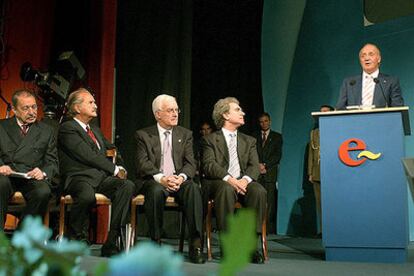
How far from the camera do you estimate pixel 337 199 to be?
340cm

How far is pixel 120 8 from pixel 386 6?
8.55 feet

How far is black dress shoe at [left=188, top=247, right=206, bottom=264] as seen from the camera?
3246 millimetres

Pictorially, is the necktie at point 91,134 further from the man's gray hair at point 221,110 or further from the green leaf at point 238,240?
the green leaf at point 238,240

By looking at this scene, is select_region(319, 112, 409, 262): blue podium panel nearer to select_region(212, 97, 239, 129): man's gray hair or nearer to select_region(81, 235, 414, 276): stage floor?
select_region(81, 235, 414, 276): stage floor

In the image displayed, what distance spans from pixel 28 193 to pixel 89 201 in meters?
0.36

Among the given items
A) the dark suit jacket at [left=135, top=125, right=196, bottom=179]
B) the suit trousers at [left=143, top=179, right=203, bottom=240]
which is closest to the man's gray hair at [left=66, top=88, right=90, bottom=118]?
the dark suit jacket at [left=135, top=125, right=196, bottom=179]

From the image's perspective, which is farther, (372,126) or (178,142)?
(178,142)

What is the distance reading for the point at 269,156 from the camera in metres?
6.14

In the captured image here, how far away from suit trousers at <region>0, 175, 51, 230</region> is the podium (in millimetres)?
1673

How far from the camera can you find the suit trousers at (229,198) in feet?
11.5

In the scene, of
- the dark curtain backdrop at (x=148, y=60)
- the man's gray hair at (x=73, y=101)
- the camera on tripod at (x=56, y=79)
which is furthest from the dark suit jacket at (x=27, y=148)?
the dark curtain backdrop at (x=148, y=60)

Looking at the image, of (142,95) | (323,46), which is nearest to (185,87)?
(142,95)

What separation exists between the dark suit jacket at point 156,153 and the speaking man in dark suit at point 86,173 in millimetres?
170

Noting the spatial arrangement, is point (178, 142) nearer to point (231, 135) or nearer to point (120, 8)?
point (231, 135)
